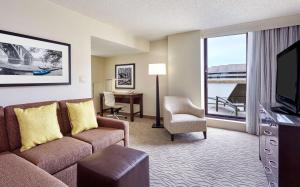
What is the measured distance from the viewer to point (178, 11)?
3012 mm

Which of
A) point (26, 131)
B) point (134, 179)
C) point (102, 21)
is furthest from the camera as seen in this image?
point (102, 21)

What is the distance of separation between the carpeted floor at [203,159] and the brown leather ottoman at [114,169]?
1.55 feet

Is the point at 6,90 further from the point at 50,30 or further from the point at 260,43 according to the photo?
the point at 260,43

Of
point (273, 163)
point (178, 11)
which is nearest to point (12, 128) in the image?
point (273, 163)

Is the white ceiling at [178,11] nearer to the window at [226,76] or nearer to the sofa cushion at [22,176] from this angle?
the window at [226,76]

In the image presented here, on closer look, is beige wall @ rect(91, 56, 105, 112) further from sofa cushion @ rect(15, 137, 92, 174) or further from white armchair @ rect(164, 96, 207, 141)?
sofa cushion @ rect(15, 137, 92, 174)

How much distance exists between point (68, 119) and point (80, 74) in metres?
0.92

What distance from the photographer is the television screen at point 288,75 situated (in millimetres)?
1771

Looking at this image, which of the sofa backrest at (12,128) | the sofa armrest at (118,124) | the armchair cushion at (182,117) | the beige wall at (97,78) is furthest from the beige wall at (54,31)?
the beige wall at (97,78)

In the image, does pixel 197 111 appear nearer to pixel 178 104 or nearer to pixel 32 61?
pixel 178 104

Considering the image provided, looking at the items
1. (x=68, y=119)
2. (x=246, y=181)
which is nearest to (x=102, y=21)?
(x=68, y=119)

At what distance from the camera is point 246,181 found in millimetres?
1997

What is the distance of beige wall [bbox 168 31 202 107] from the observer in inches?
166

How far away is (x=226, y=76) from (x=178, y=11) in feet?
7.00
